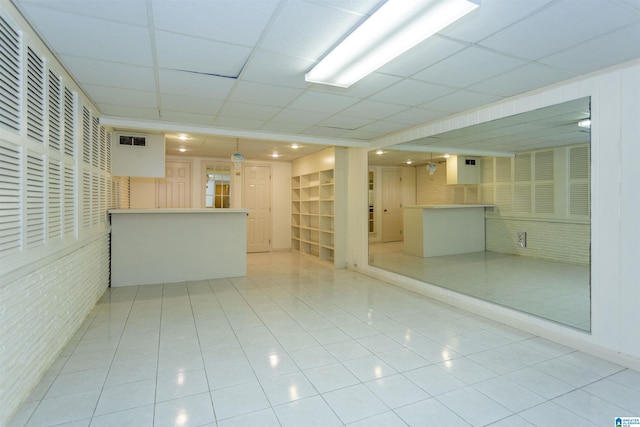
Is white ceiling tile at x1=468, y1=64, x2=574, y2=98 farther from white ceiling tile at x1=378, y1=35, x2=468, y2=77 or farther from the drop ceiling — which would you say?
white ceiling tile at x1=378, y1=35, x2=468, y2=77

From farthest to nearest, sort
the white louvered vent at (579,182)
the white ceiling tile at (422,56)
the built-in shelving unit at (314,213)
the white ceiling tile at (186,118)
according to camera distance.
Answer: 1. the built-in shelving unit at (314,213)
2. the white ceiling tile at (186,118)
3. the white louvered vent at (579,182)
4. the white ceiling tile at (422,56)

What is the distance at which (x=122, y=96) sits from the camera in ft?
11.2

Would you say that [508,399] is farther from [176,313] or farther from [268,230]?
[268,230]

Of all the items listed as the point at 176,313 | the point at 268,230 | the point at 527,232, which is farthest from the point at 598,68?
the point at 268,230

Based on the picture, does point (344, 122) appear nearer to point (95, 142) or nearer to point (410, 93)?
point (410, 93)

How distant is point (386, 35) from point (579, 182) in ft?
8.14

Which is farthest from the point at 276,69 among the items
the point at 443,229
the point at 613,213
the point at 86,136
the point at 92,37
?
the point at 443,229

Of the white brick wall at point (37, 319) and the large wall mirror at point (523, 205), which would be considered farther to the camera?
the large wall mirror at point (523, 205)

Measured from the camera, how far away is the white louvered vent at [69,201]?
2.86m

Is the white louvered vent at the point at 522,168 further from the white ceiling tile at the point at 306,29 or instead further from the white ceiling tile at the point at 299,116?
the white ceiling tile at the point at 306,29

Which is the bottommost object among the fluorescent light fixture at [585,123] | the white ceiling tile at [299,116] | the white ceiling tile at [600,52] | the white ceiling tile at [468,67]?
the fluorescent light fixture at [585,123]

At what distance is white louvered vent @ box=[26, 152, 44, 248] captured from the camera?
2145mm

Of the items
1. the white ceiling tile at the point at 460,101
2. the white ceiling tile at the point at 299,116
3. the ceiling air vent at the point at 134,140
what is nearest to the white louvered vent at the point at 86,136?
the ceiling air vent at the point at 134,140

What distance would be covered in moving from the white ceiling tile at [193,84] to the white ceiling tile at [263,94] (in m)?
0.10
